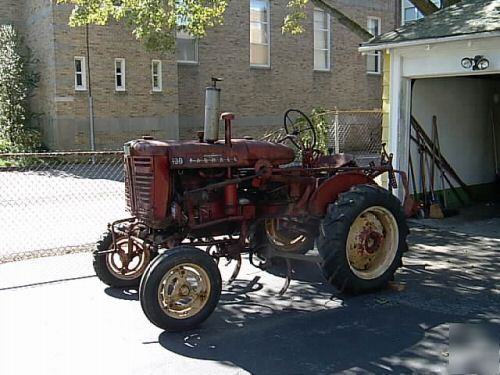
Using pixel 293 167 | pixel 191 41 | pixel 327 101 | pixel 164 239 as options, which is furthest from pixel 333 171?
pixel 327 101

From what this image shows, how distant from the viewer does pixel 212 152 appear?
5879 mm

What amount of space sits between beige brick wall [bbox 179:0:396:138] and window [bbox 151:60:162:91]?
1.40m

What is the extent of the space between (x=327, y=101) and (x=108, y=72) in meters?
10.8

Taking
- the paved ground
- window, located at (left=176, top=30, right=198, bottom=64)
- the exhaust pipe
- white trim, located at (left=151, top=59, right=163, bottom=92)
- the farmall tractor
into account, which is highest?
window, located at (left=176, top=30, right=198, bottom=64)

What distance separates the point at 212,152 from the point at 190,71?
59.4 ft

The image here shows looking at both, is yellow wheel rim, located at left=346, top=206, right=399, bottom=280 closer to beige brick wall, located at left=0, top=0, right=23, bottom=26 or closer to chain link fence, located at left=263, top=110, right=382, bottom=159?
chain link fence, located at left=263, top=110, right=382, bottom=159

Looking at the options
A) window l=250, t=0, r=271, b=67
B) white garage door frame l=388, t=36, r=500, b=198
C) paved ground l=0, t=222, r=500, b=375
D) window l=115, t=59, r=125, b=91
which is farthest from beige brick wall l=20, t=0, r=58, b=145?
paved ground l=0, t=222, r=500, b=375

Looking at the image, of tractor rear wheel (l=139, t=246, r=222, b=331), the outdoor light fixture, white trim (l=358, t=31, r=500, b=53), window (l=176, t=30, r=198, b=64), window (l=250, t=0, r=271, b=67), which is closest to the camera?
tractor rear wheel (l=139, t=246, r=222, b=331)

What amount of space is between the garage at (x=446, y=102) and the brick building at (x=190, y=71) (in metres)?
12.1

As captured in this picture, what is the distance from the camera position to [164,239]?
5.97 metres

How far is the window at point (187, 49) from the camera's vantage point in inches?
908

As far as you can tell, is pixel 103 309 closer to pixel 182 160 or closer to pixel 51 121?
pixel 182 160

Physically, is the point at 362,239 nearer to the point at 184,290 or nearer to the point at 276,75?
the point at 184,290

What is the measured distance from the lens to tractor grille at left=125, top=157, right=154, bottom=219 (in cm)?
567
